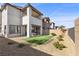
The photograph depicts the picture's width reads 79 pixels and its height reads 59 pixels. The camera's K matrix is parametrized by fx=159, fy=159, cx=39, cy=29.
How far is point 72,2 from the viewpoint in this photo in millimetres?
6508

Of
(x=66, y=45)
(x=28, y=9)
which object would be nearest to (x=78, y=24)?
(x=66, y=45)

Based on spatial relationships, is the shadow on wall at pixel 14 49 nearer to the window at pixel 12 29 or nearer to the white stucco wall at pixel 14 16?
the window at pixel 12 29

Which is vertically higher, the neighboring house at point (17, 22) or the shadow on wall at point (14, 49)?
the neighboring house at point (17, 22)

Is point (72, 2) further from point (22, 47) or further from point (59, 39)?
point (22, 47)

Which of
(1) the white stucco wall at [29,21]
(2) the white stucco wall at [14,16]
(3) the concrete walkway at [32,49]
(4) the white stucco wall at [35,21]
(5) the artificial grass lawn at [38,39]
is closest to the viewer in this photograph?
(3) the concrete walkway at [32,49]

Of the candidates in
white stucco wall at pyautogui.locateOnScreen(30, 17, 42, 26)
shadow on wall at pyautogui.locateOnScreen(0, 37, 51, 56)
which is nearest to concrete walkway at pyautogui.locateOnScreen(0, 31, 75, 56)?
shadow on wall at pyautogui.locateOnScreen(0, 37, 51, 56)

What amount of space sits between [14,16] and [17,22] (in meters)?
0.35

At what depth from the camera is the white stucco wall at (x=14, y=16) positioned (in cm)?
771

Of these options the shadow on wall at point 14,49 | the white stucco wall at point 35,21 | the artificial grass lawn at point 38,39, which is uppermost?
the white stucco wall at point 35,21

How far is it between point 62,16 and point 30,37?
1816 mm

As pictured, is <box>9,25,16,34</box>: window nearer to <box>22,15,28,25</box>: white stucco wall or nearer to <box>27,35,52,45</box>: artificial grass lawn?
<box>22,15,28,25</box>: white stucco wall

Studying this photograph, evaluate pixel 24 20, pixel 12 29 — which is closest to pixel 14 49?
pixel 12 29

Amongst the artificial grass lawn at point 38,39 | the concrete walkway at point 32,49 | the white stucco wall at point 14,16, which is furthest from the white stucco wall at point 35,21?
the concrete walkway at point 32,49

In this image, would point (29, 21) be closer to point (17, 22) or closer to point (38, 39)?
point (17, 22)
